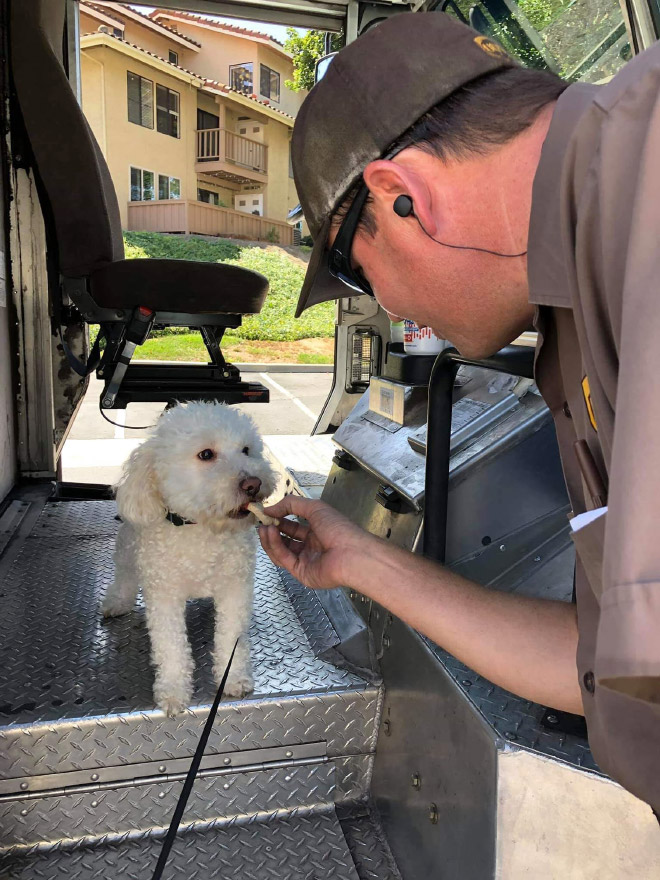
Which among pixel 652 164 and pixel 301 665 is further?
pixel 301 665

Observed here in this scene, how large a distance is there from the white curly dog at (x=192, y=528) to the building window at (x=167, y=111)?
21.1 m

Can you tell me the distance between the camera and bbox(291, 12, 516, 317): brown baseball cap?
1.00 m

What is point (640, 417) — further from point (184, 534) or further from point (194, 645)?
point (194, 645)

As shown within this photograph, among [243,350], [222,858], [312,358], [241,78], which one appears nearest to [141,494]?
[222,858]

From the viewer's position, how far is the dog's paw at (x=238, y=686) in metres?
1.95

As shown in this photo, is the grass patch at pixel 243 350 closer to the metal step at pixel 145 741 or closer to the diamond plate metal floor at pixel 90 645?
the diamond plate metal floor at pixel 90 645

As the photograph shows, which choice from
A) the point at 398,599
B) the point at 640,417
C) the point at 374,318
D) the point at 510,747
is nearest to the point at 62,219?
the point at 374,318

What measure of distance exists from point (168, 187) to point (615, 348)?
22.7m

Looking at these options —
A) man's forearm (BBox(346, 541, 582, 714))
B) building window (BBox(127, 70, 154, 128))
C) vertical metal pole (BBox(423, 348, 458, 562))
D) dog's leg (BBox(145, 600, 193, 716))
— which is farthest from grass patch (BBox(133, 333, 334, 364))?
man's forearm (BBox(346, 541, 582, 714))

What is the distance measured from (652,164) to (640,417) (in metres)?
0.24

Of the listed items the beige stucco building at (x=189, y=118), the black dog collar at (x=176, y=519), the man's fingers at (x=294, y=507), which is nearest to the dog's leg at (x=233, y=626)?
the black dog collar at (x=176, y=519)

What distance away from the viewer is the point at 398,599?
1294 millimetres

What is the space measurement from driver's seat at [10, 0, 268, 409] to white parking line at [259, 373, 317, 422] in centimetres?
621

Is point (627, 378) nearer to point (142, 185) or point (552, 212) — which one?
point (552, 212)
